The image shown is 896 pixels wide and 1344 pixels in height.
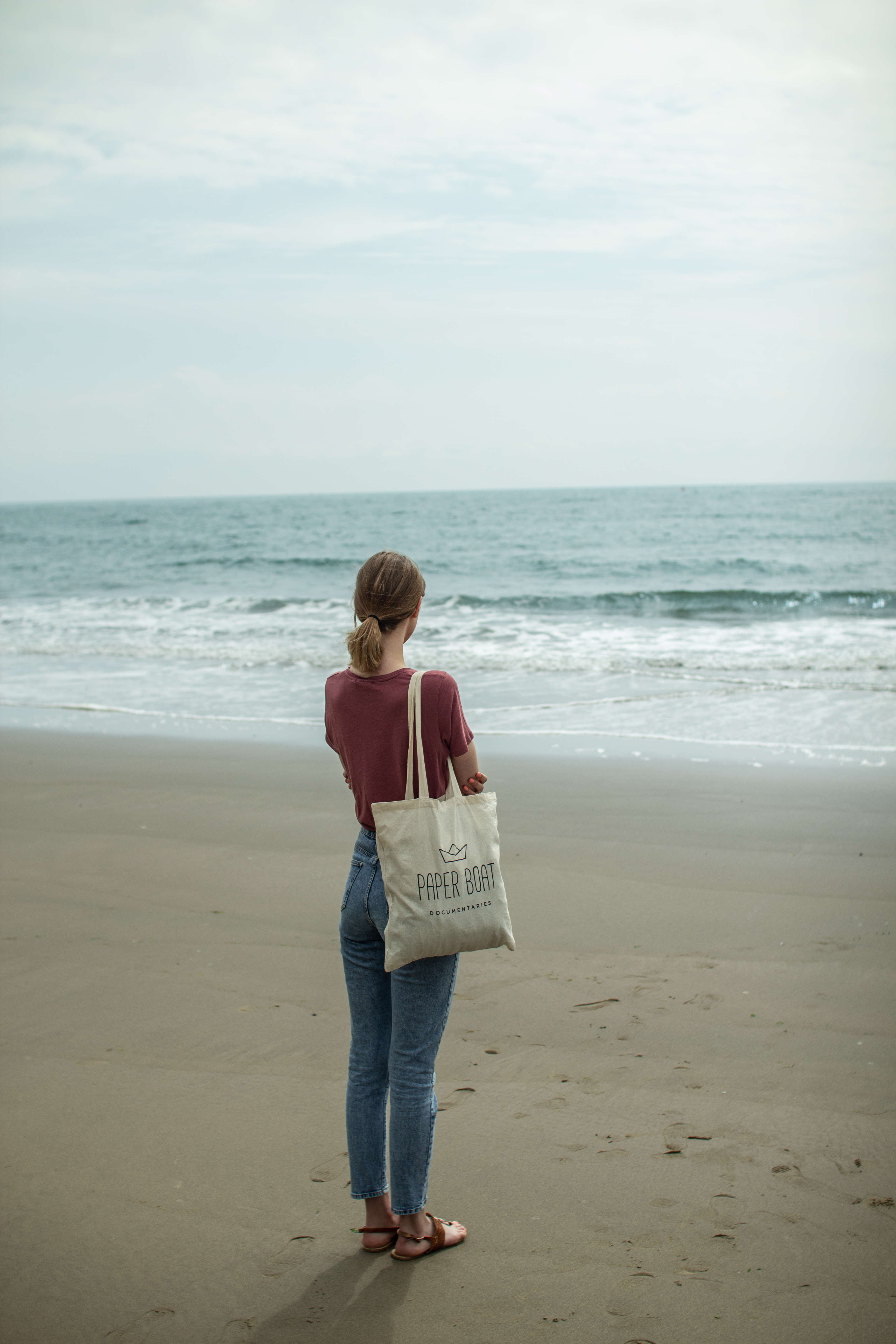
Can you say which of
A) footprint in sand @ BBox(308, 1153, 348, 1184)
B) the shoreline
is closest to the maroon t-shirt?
footprint in sand @ BBox(308, 1153, 348, 1184)

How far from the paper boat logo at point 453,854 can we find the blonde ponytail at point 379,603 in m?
0.42

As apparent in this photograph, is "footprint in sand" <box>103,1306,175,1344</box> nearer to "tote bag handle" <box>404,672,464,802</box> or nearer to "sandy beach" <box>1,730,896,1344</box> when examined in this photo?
"sandy beach" <box>1,730,896,1344</box>

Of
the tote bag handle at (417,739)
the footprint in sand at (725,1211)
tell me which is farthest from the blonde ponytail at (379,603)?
the footprint in sand at (725,1211)

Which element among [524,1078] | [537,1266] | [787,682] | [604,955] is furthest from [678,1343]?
[787,682]

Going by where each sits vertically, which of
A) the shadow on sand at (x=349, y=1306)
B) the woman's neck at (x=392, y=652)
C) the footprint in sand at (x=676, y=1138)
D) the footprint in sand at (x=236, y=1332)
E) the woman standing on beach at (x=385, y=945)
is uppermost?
the woman's neck at (x=392, y=652)

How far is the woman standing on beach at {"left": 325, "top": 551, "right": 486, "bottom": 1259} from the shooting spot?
2.06 metres

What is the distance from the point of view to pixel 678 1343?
6.48ft

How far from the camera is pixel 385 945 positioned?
2.12 m

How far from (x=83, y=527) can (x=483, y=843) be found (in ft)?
213

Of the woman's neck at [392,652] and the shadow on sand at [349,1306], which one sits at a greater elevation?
the woman's neck at [392,652]

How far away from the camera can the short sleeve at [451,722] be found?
2.03 meters

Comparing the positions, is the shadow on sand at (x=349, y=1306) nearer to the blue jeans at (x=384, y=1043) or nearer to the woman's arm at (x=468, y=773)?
the blue jeans at (x=384, y=1043)

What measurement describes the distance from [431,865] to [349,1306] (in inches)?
41.4

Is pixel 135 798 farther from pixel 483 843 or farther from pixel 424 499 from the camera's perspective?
pixel 424 499
